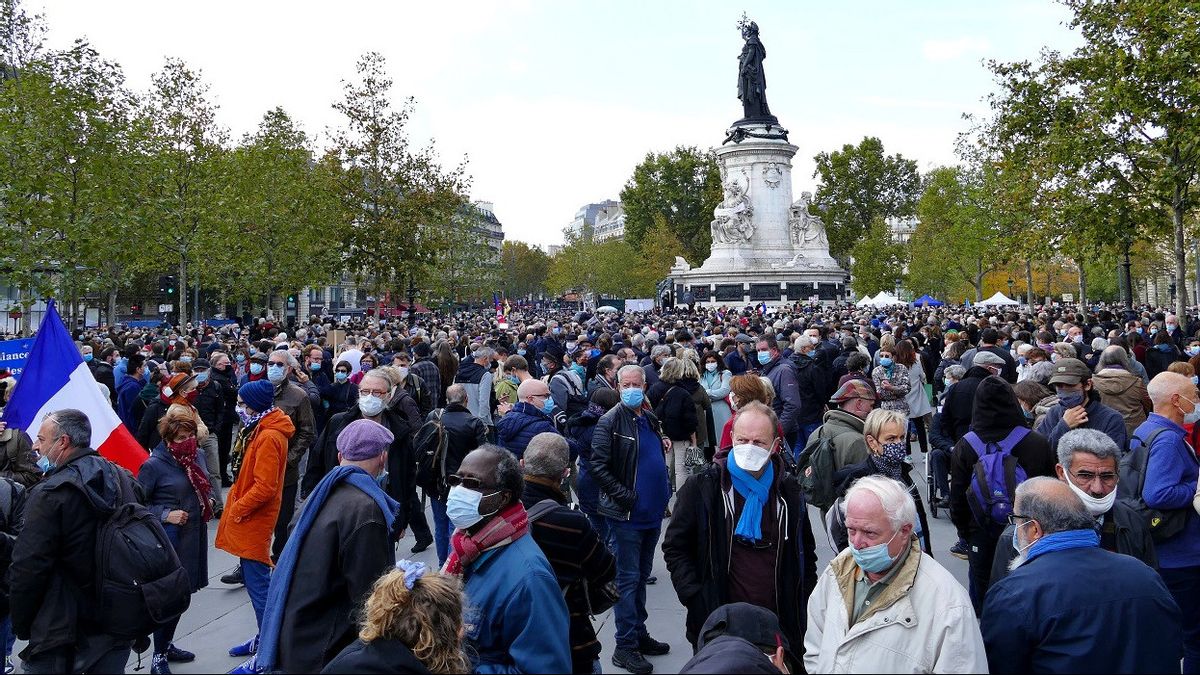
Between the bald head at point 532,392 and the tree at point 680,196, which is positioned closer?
the bald head at point 532,392

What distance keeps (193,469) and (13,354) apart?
523 centimetres

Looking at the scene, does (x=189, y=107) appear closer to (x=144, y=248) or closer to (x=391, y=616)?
(x=144, y=248)

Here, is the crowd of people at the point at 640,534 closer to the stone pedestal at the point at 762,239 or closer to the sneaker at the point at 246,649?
the sneaker at the point at 246,649

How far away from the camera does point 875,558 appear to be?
131 inches

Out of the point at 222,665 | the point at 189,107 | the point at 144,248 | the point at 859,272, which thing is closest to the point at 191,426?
the point at 222,665

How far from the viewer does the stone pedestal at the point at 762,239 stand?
155 ft

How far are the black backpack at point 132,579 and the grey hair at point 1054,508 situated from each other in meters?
3.99

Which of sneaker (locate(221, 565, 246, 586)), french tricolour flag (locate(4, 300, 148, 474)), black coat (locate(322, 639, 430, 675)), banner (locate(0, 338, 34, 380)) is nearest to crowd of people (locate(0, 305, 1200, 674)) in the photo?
black coat (locate(322, 639, 430, 675))

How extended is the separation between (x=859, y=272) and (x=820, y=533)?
210 feet

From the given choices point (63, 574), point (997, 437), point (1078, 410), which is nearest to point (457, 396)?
point (63, 574)

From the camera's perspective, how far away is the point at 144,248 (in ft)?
89.2

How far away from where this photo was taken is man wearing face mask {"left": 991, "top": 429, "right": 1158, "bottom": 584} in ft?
Result: 14.2

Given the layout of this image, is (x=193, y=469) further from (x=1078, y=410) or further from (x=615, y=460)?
(x=1078, y=410)

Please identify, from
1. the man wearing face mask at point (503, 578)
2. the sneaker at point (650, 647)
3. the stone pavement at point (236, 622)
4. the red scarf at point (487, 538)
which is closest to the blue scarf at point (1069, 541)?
the man wearing face mask at point (503, 578)
